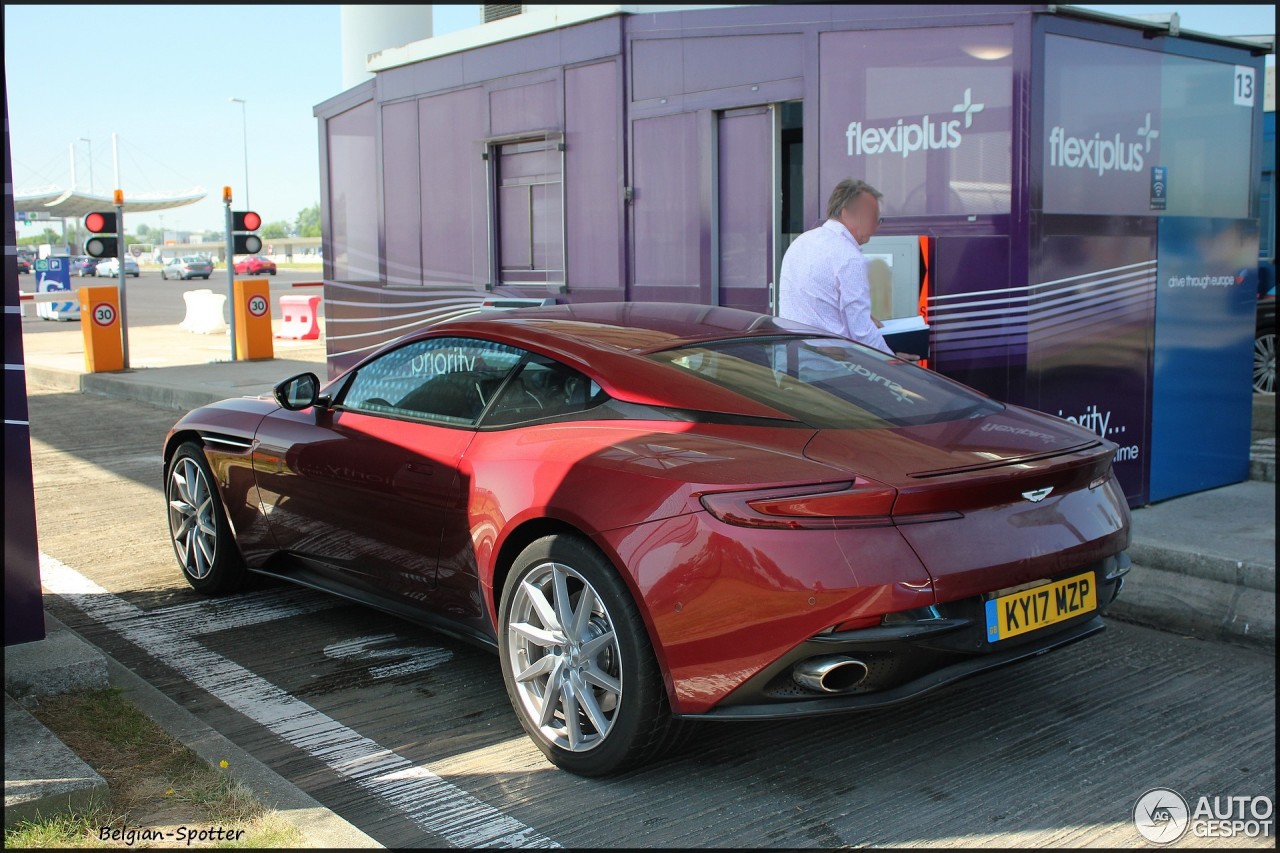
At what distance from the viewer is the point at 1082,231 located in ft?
21.8

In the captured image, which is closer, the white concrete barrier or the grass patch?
the grass patch

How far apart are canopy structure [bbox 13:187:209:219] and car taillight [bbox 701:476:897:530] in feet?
256

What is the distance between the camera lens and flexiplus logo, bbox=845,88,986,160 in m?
6.42

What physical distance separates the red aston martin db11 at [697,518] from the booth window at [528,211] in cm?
423

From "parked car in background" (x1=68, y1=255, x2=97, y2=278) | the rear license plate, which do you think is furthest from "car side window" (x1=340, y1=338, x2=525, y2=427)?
"parked car in background" (x1=68, y1=255, x2=97, y2=278)

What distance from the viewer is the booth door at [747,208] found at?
742 centimetres

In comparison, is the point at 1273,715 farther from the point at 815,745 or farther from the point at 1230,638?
the point at 815,745

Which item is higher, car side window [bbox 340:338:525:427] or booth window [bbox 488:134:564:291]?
booth window [bbox 488:134:564:291]

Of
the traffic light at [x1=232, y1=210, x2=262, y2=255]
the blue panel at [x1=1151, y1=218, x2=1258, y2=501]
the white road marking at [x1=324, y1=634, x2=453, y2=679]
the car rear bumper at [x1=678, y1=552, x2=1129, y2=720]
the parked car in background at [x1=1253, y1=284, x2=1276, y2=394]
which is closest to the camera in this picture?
the car rear bumper at [x1=678, y1=552, x2=1129, y2=720]

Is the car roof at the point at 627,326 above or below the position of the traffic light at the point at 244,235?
below

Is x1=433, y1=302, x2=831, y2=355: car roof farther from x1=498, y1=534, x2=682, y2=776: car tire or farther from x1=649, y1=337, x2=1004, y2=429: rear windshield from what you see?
x1=498, y1=534, x2=682, y2=776: car tire

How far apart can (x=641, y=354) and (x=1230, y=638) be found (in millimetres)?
2990

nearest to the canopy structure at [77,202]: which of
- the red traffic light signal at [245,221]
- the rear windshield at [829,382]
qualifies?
the red traffic light signal at [245,221]

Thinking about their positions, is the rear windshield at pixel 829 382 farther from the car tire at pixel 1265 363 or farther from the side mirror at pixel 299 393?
the car tire at pixel 1265 363
